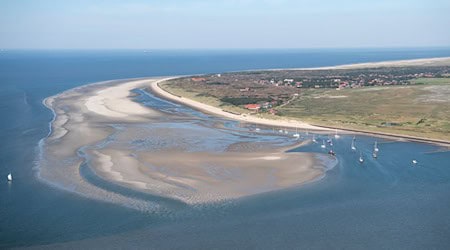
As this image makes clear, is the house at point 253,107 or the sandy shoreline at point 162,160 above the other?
the house at point 253,107

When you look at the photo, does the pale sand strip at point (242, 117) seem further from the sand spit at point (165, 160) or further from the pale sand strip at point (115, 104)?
the pale sand strip at point (115, 104)

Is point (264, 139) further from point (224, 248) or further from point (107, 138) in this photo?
point (224, 248)

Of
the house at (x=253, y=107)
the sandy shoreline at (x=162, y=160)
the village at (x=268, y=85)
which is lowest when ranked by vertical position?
the sandy shoreline at (x=162, y=160)

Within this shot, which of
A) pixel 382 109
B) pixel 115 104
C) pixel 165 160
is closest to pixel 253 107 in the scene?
pixel 382 109

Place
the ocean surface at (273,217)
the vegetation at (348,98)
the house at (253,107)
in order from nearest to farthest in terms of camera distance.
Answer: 1. the ocean surface at (273,217)
2. the vegetation at (348,98)
3. the house at (253,107)

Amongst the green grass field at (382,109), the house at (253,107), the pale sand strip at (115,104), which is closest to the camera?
the green grass field at (382,109)

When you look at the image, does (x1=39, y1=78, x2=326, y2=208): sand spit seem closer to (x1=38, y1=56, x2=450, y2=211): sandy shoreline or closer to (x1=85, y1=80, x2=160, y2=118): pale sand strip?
(x1=38, y1=56, x2=450, y2=211): sandy shoreline

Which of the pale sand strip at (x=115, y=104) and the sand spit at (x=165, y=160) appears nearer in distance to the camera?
the sand spit at (x=165, y=160)

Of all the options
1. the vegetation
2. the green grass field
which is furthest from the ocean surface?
the vegetation

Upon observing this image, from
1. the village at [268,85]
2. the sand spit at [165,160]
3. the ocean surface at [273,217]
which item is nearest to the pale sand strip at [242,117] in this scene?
the sand spit at [165,160]

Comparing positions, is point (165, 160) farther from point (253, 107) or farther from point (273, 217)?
point (253, 107)
